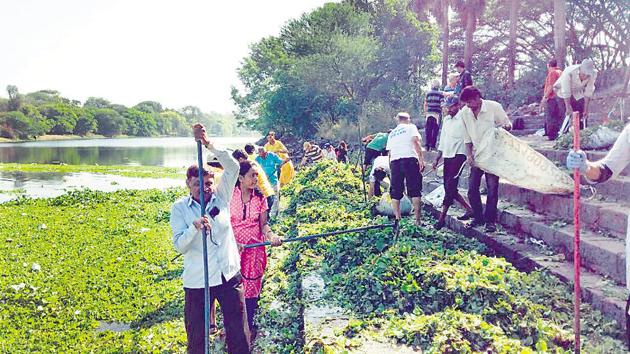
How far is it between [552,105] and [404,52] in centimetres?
2504

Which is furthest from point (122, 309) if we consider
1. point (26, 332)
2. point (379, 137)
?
point (379, 137)

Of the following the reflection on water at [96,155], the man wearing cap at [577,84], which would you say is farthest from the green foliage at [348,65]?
the man wearing cap at [577,84]

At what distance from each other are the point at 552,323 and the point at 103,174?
30757mm

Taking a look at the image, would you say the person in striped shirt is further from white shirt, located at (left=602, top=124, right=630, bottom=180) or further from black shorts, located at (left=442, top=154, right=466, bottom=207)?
white shirt, located at (left=602, top=124, right=630, bottom=180)

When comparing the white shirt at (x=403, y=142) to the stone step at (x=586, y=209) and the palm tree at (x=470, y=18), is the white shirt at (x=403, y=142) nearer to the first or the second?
the stone step at (x=586, y=209)

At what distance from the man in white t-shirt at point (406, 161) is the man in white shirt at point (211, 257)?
138 inches

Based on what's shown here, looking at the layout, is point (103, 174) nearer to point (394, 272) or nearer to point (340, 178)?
point (340, 178)

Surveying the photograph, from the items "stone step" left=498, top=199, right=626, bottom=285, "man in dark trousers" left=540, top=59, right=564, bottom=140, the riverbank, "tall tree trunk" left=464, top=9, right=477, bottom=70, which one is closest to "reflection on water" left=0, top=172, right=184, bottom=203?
"tall tree trunk" left=464, top=9, right=477, bottom=70

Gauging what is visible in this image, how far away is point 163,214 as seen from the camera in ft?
42.3

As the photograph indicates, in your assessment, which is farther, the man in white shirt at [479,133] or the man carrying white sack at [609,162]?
the man in white shirt at [479,133]

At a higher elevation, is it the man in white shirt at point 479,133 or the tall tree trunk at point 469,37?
the tall tree trunk at point 469,37

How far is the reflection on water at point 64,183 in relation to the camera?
21528 mm

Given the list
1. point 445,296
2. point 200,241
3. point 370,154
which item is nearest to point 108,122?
point 370,154

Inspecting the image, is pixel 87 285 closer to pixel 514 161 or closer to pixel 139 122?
pixel 514 161
